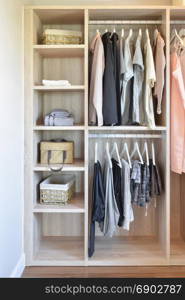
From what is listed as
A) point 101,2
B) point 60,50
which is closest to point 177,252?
point 60,50

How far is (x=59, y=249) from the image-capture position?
295cm

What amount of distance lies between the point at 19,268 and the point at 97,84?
1.65 m

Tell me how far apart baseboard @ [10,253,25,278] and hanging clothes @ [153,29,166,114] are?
174cm

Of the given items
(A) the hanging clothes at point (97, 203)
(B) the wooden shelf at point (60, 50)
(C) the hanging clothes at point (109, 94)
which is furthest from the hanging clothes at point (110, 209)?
(B) the wooden shelf at point (60, 50)

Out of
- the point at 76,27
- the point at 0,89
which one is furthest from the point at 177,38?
the point at 0,89

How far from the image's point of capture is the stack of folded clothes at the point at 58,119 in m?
2.79

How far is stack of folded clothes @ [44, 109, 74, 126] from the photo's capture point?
2.79 meters

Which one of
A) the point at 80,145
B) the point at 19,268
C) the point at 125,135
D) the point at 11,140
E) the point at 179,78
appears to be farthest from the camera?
the point at 80,145

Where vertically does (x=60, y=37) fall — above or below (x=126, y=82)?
above

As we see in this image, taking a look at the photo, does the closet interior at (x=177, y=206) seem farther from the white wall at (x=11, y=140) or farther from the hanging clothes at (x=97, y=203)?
the white wall at (x=11, y=140)

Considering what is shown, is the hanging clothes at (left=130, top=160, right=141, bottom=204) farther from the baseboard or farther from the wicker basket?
the wicker basket

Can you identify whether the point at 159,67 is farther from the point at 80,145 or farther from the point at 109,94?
the point at 80,145

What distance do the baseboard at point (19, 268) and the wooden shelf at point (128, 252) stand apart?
572 mm

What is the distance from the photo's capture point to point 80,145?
10.5 feet
